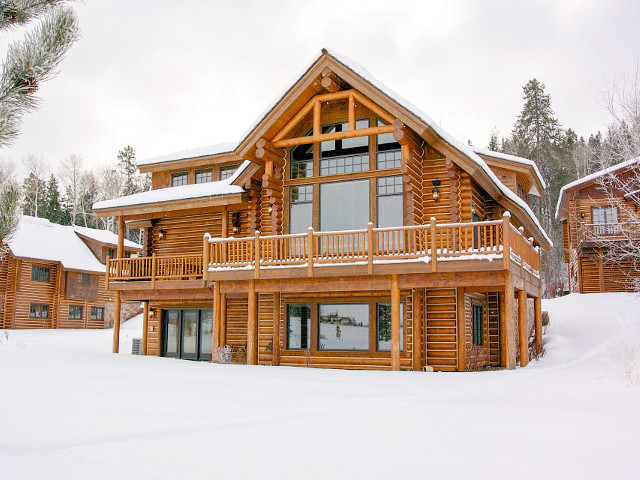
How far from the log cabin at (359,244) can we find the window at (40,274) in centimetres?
2224

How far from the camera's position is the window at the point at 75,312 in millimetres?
42938

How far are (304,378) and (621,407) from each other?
21.0ft

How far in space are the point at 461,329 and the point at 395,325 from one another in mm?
2111

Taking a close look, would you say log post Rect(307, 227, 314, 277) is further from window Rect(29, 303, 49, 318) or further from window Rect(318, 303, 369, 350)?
window Rect(29, 303, 49, 318)

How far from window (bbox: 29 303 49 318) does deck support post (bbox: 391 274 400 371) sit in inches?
1249

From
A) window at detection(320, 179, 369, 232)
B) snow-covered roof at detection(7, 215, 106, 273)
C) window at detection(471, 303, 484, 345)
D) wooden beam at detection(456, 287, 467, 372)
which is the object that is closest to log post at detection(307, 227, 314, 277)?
window at detection(320, 179, 369, 232)

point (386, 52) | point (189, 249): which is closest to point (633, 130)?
point (189, 249)

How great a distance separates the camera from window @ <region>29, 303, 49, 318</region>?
4044 centimetres

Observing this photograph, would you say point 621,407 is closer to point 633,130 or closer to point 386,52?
point 633,130

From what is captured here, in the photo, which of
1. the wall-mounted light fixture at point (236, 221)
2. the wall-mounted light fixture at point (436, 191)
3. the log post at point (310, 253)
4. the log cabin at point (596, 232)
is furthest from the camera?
the log cabin at point (596, 232)

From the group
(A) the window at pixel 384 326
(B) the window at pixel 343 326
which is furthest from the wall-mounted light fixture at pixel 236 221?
(A) the window at pixel 384 326

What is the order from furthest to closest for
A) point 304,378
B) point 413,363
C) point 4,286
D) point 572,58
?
point 4,286, point 572,58, point 413,363, point 304,378

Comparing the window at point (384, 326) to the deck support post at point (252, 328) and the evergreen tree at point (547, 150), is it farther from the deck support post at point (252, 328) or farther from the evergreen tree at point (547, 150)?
the evergreen tree at point (547, 150)

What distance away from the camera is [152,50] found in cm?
5531
